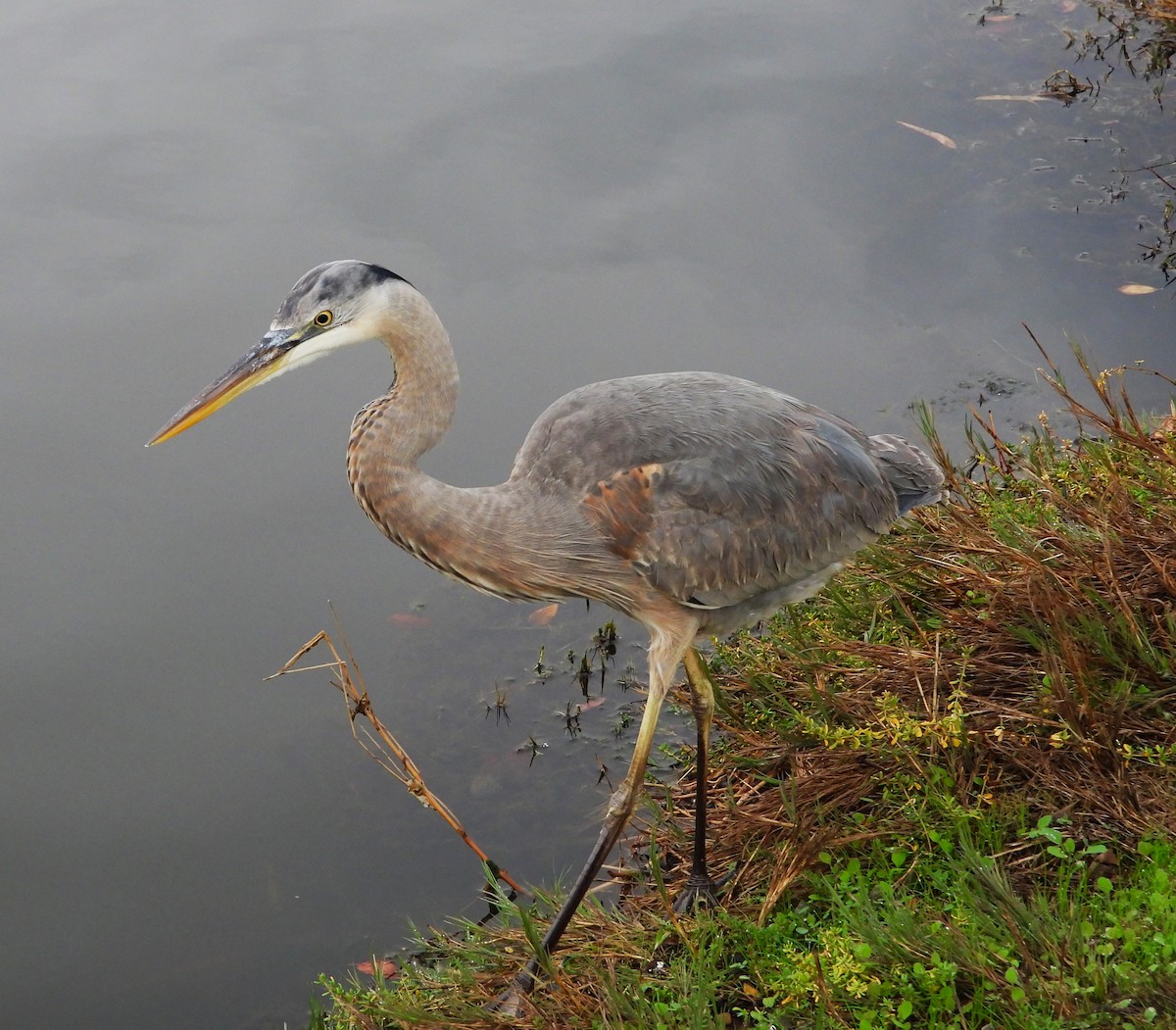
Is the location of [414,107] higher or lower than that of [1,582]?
higher

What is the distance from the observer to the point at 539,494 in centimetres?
384

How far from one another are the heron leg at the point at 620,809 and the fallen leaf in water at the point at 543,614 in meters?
1.66

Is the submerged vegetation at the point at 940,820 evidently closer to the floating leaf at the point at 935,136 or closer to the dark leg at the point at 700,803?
the dark leg at the point at 700,803

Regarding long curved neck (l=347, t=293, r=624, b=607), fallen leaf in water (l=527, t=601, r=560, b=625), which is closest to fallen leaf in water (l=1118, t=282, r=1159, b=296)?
fallen leaf in water (l=527, t=601, r=560, b=625)

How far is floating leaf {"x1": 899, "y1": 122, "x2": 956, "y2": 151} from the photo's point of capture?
7.85m

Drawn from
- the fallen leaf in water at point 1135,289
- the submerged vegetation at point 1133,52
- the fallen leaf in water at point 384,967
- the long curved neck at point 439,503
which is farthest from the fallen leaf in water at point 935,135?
the fallen leaf in water at point 384,967

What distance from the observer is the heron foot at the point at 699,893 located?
12.5 feet

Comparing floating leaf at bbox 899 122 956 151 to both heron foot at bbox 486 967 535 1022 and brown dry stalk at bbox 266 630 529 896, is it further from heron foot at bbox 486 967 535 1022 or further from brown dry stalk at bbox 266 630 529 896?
heron foot at bbox 486 967 535 1022

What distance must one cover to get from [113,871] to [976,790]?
3.12m

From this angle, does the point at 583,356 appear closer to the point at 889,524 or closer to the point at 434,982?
the point at 889,524

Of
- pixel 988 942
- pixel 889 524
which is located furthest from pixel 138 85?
pixel 988 942

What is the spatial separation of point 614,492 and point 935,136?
525 centimetres

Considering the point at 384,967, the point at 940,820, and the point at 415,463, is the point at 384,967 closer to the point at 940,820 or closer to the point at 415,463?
the point at 415,463

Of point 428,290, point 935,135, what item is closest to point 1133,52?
point 935,135
